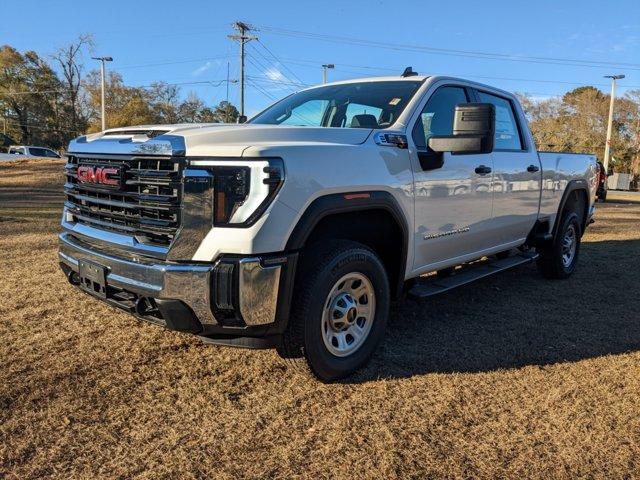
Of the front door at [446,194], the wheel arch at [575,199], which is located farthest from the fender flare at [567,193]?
the front door at [446,194]

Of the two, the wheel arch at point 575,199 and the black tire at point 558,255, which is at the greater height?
the wheel arch at point 575,199

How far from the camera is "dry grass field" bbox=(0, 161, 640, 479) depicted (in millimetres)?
2543

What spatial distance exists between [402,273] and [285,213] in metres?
1.31

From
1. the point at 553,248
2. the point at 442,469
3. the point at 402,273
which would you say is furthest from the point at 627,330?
the point at 442,469

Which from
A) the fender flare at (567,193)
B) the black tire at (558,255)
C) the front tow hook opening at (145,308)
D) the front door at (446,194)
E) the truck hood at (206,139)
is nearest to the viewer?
the truck hood at (206,139)

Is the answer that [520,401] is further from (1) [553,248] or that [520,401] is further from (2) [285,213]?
(1) [553,248]

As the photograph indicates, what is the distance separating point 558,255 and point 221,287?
4.95 m

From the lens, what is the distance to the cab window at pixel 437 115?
395cm

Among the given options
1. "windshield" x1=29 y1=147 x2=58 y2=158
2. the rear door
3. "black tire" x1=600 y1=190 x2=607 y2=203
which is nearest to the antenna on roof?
the rear door

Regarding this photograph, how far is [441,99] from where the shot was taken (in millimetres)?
4312

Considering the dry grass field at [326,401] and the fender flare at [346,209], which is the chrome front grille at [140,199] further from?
the dry grass field at [326,401]

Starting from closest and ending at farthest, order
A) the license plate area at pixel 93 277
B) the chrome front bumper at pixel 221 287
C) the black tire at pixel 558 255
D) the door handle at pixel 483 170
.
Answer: the chrome front bumper at pixel 221 287 < the license plate area at pixel 93 277 < the door handle at pixel 483 170 < the black tire at pixel 558 255

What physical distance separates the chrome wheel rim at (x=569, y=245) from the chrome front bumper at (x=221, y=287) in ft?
16.2

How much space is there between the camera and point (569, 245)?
6.71 m
